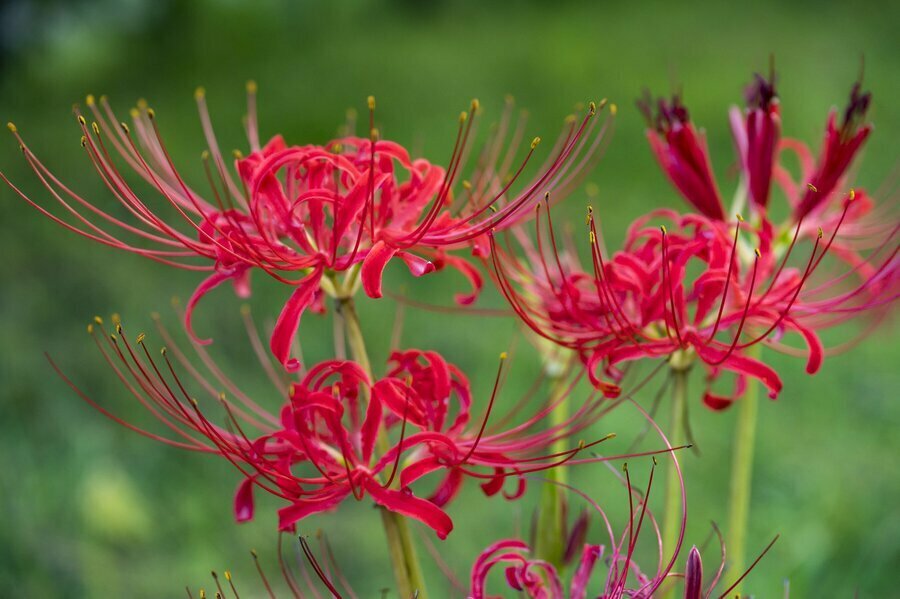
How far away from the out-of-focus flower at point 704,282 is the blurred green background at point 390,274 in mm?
202

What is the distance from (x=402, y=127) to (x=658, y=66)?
1.01m

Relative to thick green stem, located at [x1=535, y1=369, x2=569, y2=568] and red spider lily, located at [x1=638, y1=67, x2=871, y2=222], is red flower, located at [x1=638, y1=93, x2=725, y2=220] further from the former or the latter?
thick green stem, located at [x1=535, y1=369, x2=569, y2=568]

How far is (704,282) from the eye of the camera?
0.94 meters

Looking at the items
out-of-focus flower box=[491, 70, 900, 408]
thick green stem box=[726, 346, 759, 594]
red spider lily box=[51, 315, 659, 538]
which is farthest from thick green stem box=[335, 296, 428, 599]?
thick green stem box=[726, 346, 759, 594]

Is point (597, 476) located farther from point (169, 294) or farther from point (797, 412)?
point (169, 294)

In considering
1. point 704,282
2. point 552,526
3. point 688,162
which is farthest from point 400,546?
point 688,162

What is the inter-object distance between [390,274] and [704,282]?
2.22 m

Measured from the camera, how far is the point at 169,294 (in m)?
2.91

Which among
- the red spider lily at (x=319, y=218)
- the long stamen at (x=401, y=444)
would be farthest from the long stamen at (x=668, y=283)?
the long stamen at (x=401, y=444)

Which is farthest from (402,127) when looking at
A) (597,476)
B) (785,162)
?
(597,476)

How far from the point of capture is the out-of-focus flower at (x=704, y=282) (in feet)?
2.99

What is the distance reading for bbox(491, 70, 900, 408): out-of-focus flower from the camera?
0.91 m

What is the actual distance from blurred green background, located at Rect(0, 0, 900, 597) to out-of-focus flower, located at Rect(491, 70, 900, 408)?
0.20 metres

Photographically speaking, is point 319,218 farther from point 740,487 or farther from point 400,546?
point 740,487
